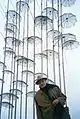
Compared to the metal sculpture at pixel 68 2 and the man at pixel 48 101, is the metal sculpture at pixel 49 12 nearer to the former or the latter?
the metal sculpture at pixel 68 2

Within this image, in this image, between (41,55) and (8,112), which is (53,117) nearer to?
(41,55)

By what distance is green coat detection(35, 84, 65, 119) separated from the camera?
2373 mm

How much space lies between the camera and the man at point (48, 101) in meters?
2.36

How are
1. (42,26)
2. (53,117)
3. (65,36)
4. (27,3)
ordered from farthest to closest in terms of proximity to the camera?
(27,3) < (42,26) < (65,36) < (53,117)

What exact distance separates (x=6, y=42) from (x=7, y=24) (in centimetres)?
55

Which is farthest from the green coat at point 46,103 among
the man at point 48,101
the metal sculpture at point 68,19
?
the metal sculpture at point 68,19

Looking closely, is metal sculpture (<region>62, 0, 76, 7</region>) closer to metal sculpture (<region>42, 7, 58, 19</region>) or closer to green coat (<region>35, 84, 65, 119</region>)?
metal sculpture (<region>42, 7, 58, 19</region>)

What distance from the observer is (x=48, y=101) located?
7.95ft

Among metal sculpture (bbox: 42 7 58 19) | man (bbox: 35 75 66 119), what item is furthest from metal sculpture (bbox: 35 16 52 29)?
man (bbox: 35 75 66 119)

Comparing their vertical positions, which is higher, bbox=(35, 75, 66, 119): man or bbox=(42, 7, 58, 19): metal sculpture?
bbox=(42, 7, 58, 19): metal sculpture

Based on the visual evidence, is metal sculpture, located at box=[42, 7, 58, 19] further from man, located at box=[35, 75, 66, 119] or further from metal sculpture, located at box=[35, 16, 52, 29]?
man, located at box=[35, 75, 66, 119]

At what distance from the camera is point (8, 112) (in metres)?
7.88

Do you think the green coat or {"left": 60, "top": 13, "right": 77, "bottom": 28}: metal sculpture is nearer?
the green coat

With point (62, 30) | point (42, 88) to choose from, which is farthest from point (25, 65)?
point (42, 88)
